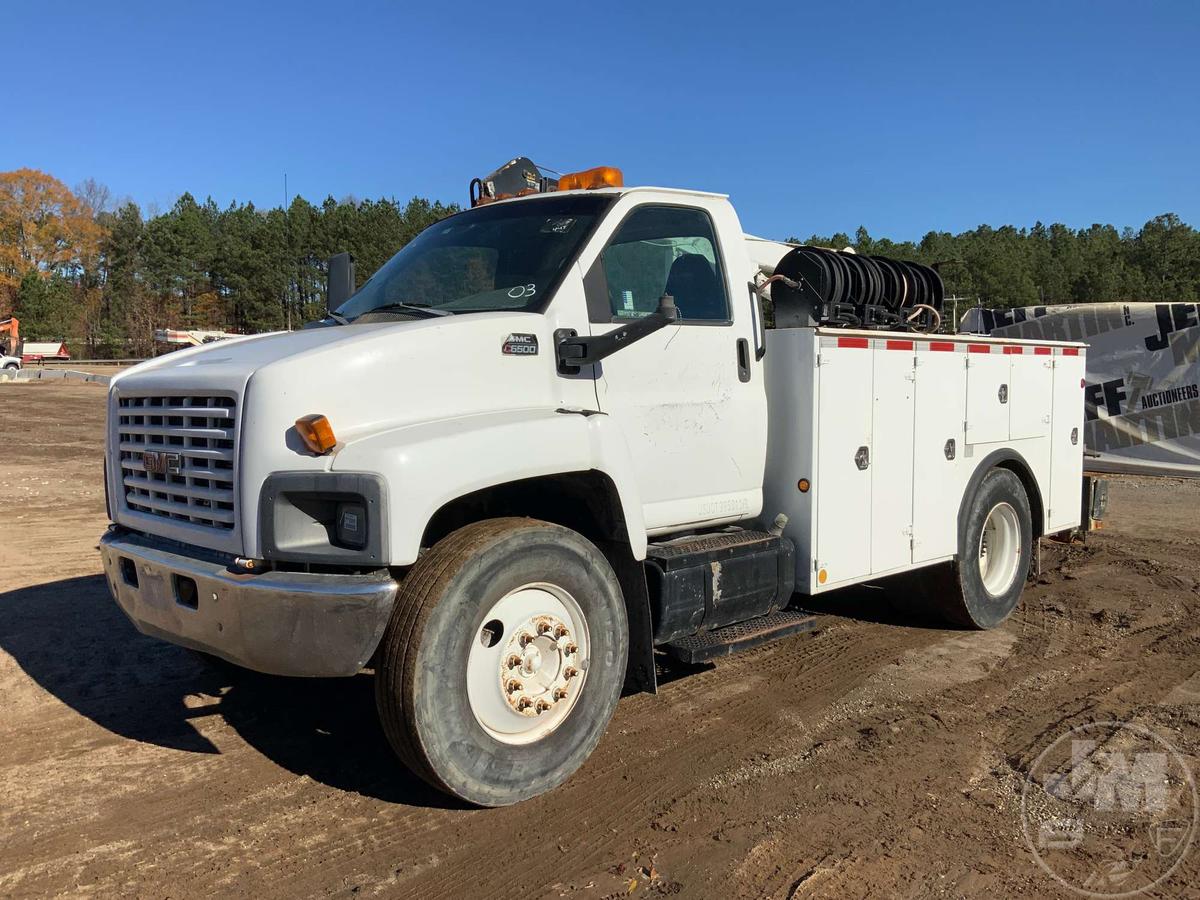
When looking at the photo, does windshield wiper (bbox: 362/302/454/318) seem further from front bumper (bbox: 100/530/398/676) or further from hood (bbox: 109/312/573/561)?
front bumper (bbox: 100/530/398/676)

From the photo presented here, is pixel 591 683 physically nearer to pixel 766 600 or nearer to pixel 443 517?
pixel 443 517

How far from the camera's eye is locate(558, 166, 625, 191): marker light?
5008 millimetres

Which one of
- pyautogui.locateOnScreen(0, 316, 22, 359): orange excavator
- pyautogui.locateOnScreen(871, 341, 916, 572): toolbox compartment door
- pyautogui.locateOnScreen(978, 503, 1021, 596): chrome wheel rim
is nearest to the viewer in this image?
pyautogui.locateOnScreen(871, 341, 916, 572): toolbox compartment door

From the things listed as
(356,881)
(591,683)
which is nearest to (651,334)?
(591,683)

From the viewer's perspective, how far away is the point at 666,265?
4.73 meters

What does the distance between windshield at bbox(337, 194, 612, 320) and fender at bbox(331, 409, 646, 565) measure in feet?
2.16

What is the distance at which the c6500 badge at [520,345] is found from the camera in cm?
397

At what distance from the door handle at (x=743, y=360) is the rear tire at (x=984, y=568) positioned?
7.34 feet

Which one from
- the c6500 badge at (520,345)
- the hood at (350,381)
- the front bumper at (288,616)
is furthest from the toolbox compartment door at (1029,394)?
the front bumper at (288,616)

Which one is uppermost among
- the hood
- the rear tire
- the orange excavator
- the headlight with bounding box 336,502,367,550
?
the orange excavator

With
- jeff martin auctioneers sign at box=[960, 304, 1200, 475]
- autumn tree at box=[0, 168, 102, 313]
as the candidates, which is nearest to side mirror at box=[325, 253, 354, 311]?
jeff martin auctioneers sign at box=[960, 304, 1200, 475]

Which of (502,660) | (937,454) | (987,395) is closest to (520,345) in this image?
(502,660)

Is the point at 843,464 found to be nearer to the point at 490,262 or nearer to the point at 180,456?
the point at 490,262

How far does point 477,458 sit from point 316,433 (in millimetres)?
591
